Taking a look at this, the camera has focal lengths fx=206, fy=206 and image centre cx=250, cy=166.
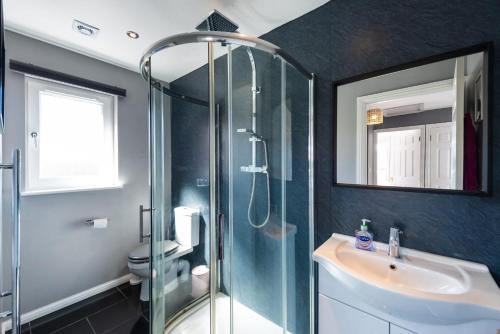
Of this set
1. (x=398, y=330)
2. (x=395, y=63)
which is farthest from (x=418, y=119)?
(x=398, y=330)

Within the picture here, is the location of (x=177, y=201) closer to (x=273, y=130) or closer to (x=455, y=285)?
(x=273, y=130)

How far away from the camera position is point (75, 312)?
1760mm

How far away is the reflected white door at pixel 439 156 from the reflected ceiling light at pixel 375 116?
0.21 meters

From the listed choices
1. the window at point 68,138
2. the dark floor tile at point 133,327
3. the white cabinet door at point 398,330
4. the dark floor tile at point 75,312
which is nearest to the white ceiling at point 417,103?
the white cabinet door at point 398,330

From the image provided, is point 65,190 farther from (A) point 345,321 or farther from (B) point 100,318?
(A) point 345,321

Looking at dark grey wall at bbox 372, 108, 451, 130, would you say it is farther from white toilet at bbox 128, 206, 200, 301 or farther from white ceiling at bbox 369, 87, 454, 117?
white toilet at bbox 128, 206, 200, 301

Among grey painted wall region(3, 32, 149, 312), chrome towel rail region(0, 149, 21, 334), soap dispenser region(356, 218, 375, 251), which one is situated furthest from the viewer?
grey painted wall region(3, 32, 149, 312)

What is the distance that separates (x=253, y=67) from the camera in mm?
1482

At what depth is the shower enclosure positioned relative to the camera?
4.54 ft

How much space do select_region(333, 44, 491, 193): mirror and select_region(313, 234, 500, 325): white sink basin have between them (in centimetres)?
35

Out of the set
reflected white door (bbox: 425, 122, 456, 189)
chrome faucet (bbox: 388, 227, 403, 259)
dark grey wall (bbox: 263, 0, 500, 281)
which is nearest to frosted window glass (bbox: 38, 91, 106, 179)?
dark grey wall (bbox: 263, 0, 500, 281)

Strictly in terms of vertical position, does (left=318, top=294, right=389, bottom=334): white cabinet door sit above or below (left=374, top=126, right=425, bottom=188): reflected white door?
below

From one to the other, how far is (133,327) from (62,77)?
213 cm

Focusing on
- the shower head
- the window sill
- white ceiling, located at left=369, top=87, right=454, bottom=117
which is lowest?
the window sill
